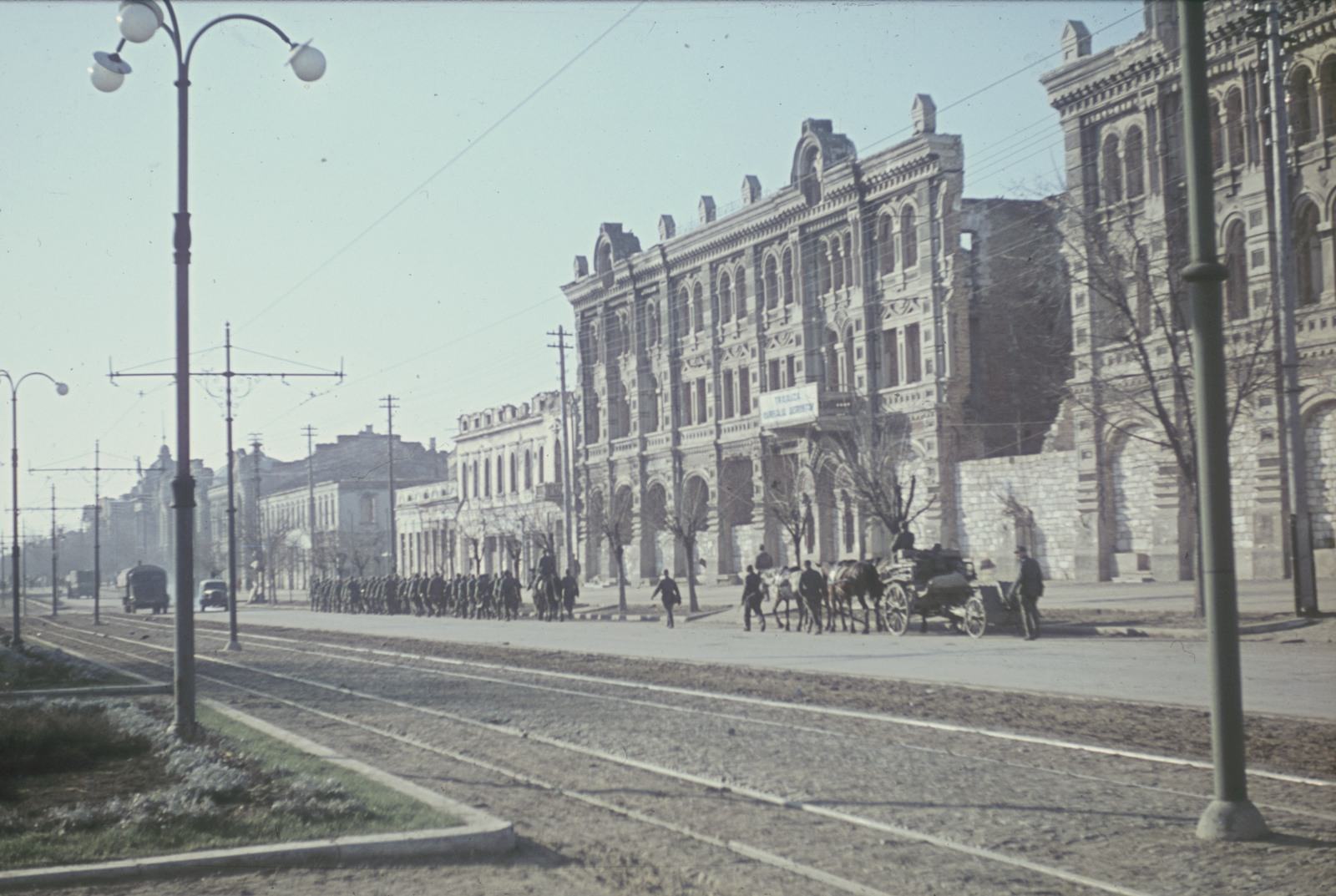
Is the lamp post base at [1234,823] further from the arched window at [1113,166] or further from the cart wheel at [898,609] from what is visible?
the arched window at [1113,166]

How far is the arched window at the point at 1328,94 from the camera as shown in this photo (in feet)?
109

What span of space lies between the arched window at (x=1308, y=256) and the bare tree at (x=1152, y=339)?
1.17 meters

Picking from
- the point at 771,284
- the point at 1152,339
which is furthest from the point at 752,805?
the point at 771,284

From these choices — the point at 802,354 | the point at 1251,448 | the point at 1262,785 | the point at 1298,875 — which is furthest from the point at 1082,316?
the point at 1298,875

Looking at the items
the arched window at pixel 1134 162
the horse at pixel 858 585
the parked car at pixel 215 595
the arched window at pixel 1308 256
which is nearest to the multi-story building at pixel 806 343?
the arched window at pixel 1134 162

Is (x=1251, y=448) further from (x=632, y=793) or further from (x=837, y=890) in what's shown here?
(x=837, y=890)

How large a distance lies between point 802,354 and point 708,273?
8.22 metres

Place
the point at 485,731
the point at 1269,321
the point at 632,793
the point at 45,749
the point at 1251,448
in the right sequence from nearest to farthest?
the point at 632,793, the point at 45,749, the point at 485,731, the point at 1269,321, the point at 1251,448

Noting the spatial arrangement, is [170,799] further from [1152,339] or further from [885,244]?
[885,244]

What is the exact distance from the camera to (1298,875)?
25.0 ft

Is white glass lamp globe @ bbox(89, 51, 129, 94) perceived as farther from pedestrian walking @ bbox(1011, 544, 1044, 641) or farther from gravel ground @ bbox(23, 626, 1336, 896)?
pedestrian walking @ bbox(1011, 544, 1044, 641)

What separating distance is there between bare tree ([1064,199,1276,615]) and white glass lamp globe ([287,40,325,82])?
1647cm

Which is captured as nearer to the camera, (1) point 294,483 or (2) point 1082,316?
(2) point 1082,316

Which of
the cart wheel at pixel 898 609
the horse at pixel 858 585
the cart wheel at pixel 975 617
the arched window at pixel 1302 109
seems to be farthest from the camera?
the arched window at pixel 1302 109
